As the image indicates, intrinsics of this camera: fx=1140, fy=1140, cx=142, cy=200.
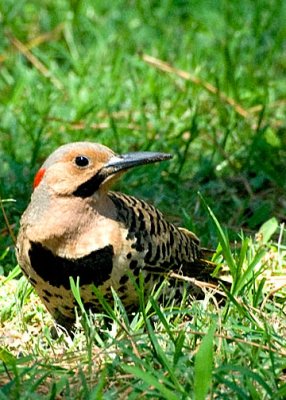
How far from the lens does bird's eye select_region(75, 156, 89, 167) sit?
4336 mm

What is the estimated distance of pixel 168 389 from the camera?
347 centimetres

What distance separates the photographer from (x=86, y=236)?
13.9 ft

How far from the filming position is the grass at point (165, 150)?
143 inches

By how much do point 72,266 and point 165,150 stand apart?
2.17 meters

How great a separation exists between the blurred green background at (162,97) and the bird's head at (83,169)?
79 centimetres

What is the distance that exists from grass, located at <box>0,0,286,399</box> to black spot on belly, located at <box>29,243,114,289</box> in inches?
5.7

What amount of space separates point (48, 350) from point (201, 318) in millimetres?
569

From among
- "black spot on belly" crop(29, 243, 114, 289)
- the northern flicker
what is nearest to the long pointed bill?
the northern flicker

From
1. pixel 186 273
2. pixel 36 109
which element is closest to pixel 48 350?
pixel 186 273

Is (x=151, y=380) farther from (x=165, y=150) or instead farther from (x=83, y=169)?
(x=165, y=150)

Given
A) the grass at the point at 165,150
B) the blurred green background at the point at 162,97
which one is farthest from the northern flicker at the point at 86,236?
the blurred green background at the point at 162,97

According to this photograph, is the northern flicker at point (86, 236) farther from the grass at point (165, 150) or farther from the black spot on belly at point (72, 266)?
the grass at point (165, 150)

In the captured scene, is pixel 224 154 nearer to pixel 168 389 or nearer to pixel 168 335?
pixel 168 335

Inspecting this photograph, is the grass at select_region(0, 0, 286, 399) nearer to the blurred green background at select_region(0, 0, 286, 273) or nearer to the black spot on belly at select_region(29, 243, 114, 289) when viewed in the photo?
the blurred green background at select_region(0, 0, 286, 273)
